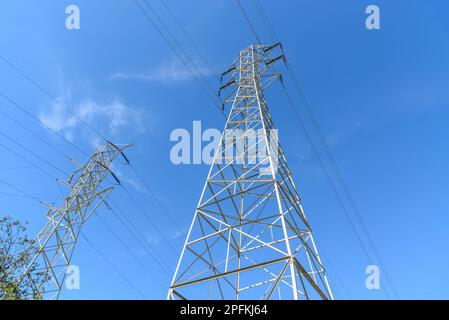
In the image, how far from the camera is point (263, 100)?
578 inches

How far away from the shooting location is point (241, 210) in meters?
11.2

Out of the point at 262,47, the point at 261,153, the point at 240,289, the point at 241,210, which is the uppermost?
the point at 262,47
